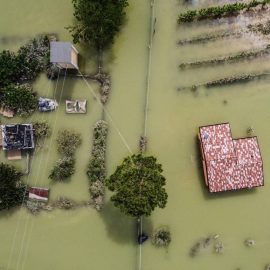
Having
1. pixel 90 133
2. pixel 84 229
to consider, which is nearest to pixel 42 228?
pixel 84 229

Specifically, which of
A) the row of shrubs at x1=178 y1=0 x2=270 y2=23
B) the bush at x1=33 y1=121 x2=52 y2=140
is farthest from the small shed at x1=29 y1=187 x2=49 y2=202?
the row of shrubs at x1=178 y1=0 x2=270 y2=23

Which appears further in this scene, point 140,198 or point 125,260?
point 125,260

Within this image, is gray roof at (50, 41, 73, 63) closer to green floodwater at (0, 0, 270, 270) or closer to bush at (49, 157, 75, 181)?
green floodwater at (0, 0, 270, 270)

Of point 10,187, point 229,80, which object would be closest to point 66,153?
point 10,187

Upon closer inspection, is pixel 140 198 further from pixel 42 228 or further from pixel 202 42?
pixel 202 42

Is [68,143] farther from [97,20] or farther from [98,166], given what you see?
[97,20]

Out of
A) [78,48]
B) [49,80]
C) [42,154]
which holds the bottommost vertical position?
[42,154]
